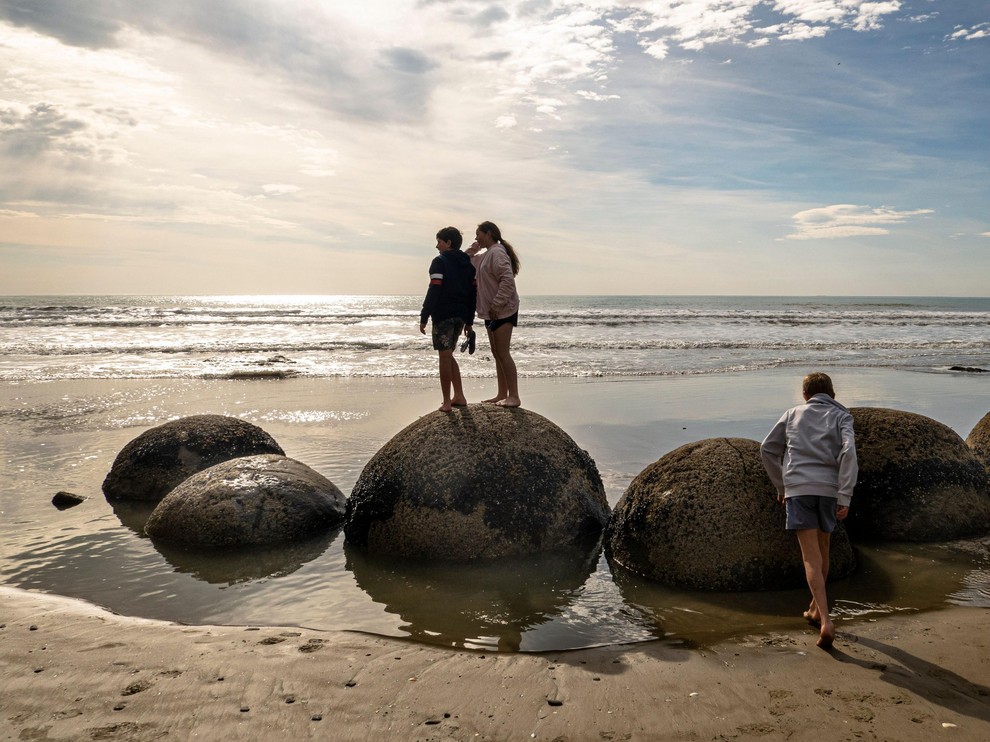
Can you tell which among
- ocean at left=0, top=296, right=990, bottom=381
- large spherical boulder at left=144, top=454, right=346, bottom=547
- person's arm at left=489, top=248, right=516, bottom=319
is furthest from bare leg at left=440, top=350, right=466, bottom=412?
ocean at left=0, top=296, right=990, bottom=381

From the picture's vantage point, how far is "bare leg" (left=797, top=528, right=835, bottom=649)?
176 inches

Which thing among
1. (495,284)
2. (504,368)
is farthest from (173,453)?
(495,284)

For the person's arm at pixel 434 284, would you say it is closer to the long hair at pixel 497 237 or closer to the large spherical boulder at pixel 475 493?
the long hair at pixel 497 237

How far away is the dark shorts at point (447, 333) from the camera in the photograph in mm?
7535

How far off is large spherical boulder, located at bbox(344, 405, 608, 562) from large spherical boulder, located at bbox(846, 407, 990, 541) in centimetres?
231

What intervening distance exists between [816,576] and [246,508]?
14.5 ft

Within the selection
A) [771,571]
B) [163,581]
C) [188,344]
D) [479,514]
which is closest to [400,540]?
[479,514]

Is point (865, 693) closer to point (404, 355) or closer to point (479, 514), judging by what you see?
point (479, 514)

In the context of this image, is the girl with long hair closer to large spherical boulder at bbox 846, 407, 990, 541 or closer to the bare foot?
large spherical boulder at bbox 846, 407, 990, 541

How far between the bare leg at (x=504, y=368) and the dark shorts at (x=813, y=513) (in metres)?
2.81

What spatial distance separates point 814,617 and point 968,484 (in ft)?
9.41

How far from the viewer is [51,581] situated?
18.6 ft

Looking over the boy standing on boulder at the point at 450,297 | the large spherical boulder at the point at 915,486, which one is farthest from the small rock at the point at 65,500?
the large spherical boulder at the point at 915,486

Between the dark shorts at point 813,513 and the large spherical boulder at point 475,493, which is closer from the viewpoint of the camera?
the dark shorts at point 813,513
